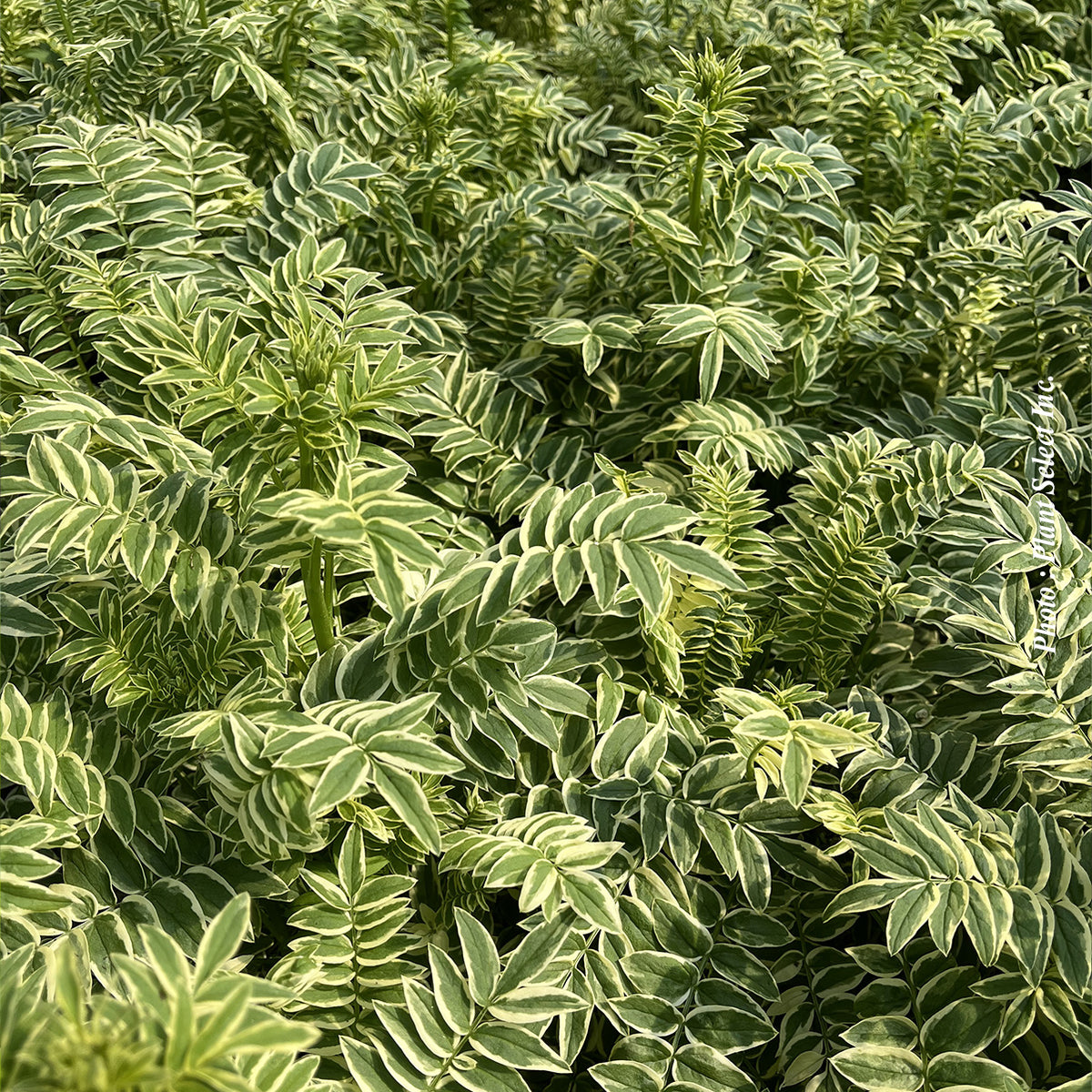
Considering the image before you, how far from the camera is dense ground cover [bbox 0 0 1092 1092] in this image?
1.39m

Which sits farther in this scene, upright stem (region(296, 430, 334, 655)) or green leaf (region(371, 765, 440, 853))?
upright stem (region(296, 430, 334, 655))

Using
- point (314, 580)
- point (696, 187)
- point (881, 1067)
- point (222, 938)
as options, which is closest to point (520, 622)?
point (314, 580)

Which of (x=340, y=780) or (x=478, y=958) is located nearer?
(x=340, y=780)

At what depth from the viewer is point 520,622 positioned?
1458mm

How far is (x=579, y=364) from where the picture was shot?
247 centimetres

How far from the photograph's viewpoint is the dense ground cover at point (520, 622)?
4.56 feet

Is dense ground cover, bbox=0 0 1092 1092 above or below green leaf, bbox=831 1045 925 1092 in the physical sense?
above

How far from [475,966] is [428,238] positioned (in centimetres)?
164

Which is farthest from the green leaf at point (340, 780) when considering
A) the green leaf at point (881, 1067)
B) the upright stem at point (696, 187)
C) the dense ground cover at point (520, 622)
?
the upright stem at point (696, 187)

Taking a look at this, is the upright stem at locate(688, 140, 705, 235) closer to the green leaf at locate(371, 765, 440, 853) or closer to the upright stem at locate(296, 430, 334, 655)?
the upright stem at locate(296, 430, 334, 655)

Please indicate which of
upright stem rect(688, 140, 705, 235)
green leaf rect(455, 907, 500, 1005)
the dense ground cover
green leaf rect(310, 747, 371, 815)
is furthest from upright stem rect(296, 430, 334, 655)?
upright stem rect(688, 140, 705, 235)

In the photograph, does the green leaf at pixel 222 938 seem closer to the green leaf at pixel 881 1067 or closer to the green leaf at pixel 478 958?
the green leaf at pixel 478 958

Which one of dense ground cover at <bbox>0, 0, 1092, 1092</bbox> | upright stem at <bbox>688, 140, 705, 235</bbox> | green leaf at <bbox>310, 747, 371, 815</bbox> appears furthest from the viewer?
upright stem at <bbox>688, 140, 705, 235</bbox>

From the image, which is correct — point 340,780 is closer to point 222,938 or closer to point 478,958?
point 222,938
